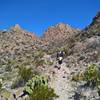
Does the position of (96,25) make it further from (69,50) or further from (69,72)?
(69,72)

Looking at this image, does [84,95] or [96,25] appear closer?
[84,95]

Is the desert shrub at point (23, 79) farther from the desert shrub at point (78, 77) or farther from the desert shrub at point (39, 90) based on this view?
the desert shrub at point (78, 77)

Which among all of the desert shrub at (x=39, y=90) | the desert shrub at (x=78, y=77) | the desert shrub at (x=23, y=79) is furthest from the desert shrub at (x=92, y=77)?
the desert shrub at (x=23, y=79)

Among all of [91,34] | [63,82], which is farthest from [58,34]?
[63,82]

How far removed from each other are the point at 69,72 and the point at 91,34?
934 cm

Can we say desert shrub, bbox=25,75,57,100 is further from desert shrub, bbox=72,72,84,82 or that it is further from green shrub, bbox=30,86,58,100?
desert shrub, bbox=72,72,84,82

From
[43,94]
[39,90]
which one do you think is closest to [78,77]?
[39,90]

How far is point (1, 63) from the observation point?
87.2 feet

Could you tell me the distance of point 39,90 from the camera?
43.7 feet

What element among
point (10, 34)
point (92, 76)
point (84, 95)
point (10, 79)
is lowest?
point (84, 95)

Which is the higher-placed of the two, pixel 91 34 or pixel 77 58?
pixel 91 34

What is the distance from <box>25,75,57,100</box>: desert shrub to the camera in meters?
12.7

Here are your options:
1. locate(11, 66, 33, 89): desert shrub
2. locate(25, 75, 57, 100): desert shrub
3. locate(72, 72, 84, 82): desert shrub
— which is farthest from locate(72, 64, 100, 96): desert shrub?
locate(11, 66, 33, 89): desert shrub

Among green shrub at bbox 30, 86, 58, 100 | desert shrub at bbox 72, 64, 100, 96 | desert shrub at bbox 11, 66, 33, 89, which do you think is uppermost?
desert shrub at bbox 11, 66, 33, 89
